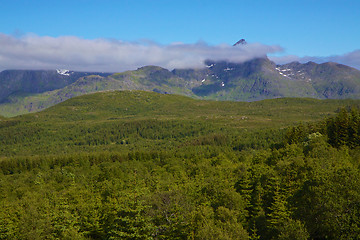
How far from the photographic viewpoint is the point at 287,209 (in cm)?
5144

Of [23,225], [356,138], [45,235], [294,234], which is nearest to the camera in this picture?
[294,234]

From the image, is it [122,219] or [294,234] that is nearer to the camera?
[294,234]

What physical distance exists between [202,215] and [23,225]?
34663mm

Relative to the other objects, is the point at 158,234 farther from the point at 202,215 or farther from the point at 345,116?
the point at 345,116

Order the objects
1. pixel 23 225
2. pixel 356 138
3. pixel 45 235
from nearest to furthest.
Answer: pixel 45 235 → pixel 23 225 → pixel 356 138

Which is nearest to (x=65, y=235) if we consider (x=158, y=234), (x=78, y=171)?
(x=158, y=234)

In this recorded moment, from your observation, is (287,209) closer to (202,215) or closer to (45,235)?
(202,215)

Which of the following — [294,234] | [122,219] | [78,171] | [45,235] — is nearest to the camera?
[294,234]

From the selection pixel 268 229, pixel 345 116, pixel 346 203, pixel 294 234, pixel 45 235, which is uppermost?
pixel 345 116

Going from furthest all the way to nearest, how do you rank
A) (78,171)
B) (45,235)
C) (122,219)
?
(78,171)
(45,235)
(122,219)

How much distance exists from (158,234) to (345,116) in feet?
273

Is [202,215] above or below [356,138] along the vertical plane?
below

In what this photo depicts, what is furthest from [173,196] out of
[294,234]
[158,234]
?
[294,234]

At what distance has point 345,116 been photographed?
103 meters
